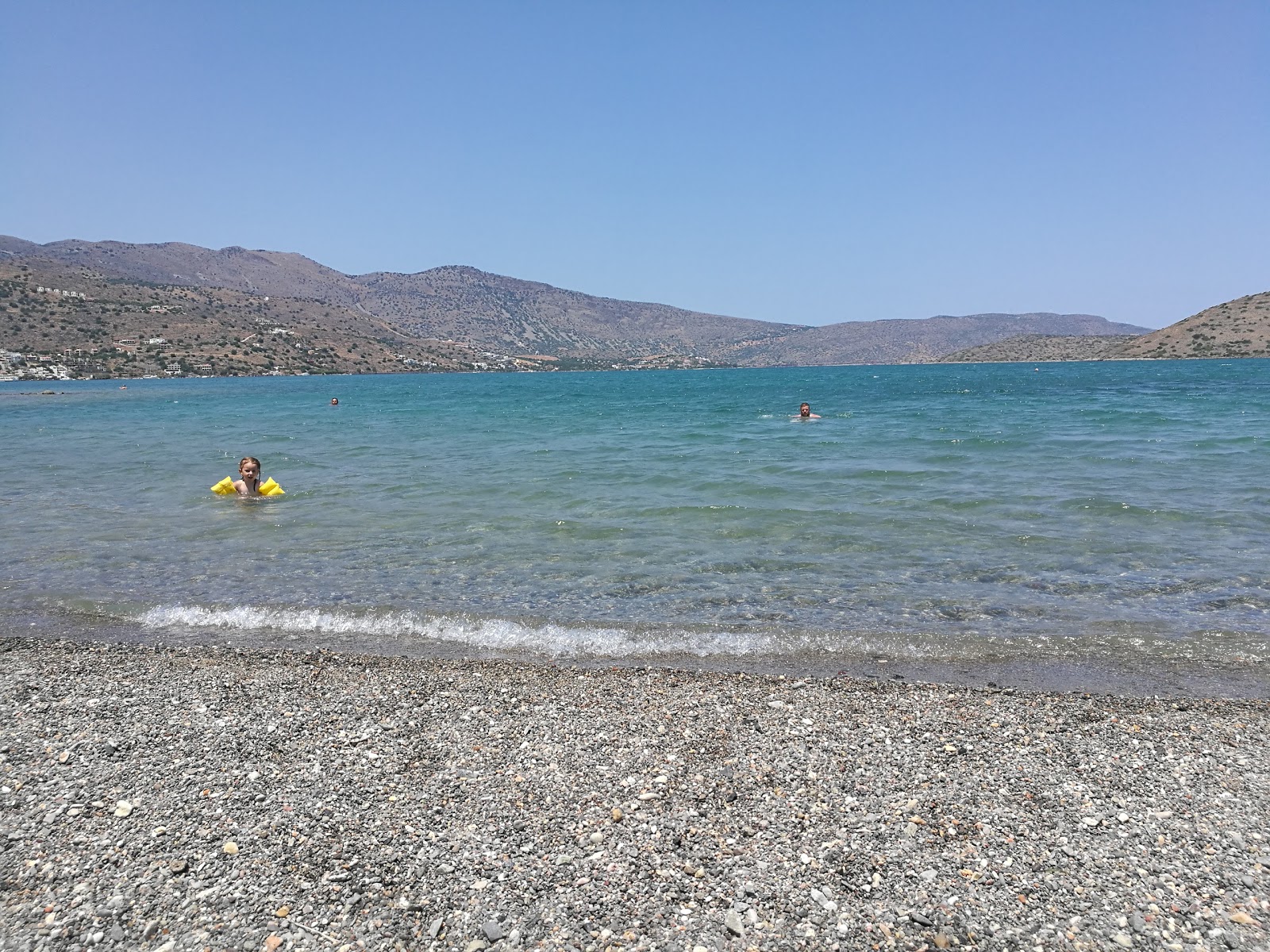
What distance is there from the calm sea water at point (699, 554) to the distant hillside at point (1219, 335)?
471 ft

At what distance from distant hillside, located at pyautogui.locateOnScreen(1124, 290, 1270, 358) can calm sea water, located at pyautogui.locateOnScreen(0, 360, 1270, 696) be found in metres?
143

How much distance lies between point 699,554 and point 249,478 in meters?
10.7

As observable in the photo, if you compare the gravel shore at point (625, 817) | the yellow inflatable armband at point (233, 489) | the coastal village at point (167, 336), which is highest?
the coastal village at point (167, 336)

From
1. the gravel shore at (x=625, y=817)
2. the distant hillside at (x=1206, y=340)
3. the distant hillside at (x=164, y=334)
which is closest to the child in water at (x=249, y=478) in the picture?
the gravel shore at (x=625, y=817)

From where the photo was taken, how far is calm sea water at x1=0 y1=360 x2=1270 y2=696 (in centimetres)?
841

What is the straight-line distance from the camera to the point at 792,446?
26469mm

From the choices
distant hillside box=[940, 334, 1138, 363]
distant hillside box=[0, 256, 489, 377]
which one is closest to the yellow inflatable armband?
distant hillside box=[0, 256, 489, 377]

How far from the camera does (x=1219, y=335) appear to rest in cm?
14400

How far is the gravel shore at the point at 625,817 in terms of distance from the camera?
12.9 ft

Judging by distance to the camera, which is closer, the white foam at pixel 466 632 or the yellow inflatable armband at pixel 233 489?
the white foam at pixel 466 632

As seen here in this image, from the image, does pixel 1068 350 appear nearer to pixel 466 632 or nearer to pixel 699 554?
pixel 699 554

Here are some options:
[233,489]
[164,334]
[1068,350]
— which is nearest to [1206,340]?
[1068,350]

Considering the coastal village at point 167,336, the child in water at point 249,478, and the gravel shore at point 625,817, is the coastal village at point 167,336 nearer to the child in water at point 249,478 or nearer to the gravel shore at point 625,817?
the child in water at point 249,478

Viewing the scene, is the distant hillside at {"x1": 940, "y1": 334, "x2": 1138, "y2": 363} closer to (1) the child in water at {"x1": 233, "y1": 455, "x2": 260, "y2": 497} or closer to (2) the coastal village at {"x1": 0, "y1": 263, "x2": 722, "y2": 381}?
(2) the coastal village at {"x1": 0, "y1": 263, "x2": 722, "y2": 381}
